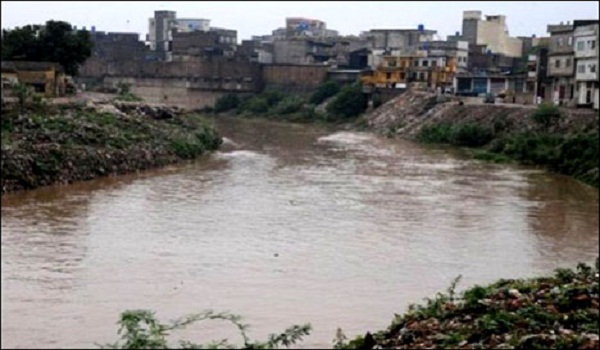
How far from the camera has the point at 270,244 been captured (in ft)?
27.0

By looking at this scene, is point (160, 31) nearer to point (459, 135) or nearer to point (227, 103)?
point (227, 103)

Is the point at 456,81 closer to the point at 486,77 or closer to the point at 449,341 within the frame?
the point at 486,77

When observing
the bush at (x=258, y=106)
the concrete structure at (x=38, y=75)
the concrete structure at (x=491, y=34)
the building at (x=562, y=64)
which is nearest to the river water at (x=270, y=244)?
the concrete structure at (x=38, y=75)

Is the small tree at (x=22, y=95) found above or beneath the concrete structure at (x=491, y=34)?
beneath

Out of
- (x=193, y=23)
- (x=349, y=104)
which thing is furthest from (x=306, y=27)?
(x=349, y=104)

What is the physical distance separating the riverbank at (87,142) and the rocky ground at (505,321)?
587 centimetres

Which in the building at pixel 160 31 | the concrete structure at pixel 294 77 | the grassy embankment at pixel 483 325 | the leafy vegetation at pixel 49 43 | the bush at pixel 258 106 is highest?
the building at pixel 160 31

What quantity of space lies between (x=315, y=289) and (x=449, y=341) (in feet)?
7.40

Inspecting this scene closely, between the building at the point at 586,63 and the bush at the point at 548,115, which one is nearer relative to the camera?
the bush at the point at 548,115

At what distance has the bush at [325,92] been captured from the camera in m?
28.3

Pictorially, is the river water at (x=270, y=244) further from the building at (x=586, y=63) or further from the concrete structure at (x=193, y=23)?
the concrete structure at (x=193, y=23)

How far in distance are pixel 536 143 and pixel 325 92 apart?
12.5 meters

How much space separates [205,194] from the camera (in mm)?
11438

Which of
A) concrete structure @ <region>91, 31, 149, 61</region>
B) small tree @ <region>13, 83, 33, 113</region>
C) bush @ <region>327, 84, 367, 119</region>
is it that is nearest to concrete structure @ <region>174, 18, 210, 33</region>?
concrete structure @ <region>91, 31, 149, 61</region>
